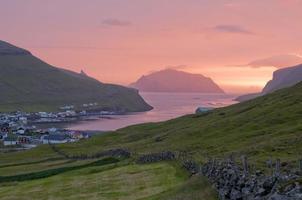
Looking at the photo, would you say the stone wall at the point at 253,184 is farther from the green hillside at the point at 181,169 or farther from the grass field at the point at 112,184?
the grass field at the point at 112,184

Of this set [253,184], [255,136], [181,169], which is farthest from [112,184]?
[253,184]

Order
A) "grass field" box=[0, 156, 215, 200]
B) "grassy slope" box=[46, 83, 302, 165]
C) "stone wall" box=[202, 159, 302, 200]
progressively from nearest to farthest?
"stone wall" box=[202, 159, 302, 200], "grass field" box=[0, 156, 215, 200], "grassy slope" box=[46, 83, 302, 165]

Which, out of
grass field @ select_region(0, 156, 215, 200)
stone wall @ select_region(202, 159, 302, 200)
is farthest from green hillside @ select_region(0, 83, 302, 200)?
stone wall @ select_region(202, 159, 302, 200)

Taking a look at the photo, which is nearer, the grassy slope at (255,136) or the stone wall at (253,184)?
the stone wall at (253,184)

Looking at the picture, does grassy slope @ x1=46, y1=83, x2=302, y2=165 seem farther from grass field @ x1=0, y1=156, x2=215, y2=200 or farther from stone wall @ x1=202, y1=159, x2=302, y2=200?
stone wall @ x1=202, y1=159, x2=302, y2=200

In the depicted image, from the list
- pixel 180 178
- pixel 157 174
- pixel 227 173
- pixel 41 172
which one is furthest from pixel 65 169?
pixel 227 173

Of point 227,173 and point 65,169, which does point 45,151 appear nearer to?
point 65,169

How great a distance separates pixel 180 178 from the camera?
2330 inches

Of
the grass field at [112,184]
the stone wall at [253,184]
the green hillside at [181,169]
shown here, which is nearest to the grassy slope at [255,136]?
the green hillside at [181,169]

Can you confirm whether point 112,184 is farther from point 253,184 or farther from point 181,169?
point 253,184

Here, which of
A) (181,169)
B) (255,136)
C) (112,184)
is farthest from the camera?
(255,136)

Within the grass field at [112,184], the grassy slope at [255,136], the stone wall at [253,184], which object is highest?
the grassy slope at [255,136]

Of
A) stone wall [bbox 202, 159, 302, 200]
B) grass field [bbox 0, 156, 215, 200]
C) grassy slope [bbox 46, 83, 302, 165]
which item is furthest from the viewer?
grassy slope [bbox 46, 83, 302, 165]

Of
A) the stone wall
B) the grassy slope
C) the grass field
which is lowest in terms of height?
the grass field
